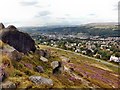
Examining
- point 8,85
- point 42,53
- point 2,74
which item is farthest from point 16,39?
point 8,85

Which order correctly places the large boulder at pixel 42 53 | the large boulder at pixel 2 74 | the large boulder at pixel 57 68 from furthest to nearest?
the large boulder at pixel 42 53
the large boulder at pixel 57 68
the large boulder at pixel 2 74

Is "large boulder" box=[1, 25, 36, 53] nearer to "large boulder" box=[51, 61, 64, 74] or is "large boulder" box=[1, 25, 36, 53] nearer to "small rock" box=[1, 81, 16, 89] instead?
"large boulder" box=[51, 61, 64, 74]

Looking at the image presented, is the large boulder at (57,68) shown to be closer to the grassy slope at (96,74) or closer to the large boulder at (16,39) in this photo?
the large boulder at (16,39)

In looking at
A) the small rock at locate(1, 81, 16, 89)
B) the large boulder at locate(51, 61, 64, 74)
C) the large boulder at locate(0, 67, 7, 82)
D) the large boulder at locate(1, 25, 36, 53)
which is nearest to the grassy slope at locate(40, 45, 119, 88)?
the large boulder at locate(51, 61, 64, 74)

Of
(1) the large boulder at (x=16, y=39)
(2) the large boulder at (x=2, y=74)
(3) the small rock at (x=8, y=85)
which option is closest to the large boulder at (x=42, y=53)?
→ (1) the large boulder at (x=16, y=39)

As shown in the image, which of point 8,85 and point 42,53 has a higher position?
point 8,85

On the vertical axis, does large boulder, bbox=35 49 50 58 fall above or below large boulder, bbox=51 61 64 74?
above

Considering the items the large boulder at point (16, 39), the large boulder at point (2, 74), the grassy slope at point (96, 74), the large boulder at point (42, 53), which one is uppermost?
the large boulder at point (16, 39)

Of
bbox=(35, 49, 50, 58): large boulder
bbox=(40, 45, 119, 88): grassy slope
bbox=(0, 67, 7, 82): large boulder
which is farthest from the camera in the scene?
bbox=(40, 45, 119, 88): grassy slope

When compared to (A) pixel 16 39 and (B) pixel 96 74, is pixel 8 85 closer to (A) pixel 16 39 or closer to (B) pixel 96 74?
(A) pixel 16 39
